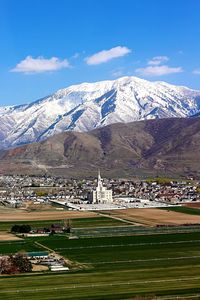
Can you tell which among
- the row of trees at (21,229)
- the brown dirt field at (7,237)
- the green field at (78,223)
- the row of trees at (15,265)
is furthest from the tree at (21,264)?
the green field at (78,223)

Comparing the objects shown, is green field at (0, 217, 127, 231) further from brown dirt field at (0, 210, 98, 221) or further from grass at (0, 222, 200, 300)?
grass at (0, 222, 200, 300)

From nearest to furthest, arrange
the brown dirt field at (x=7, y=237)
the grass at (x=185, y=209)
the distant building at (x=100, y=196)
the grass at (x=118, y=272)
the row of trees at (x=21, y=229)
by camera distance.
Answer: the grass at (x=118, y=272) < the brown dirt field at (x=7, y=237) < the row of trees at (x=21, y=229) < the grass at (x=185, y=209) < the distant building at (x=100, y=196)

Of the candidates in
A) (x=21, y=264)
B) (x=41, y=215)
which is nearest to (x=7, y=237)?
(x=21, y=264)

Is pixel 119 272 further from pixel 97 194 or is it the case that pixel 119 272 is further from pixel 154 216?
pixel 97 194

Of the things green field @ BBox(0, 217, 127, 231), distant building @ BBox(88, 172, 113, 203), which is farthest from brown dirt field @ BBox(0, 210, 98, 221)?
distant building @ BBox(88, 172, 113, 203)

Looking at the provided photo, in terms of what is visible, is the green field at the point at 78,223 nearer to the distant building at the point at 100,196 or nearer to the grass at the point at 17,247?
the grass at the point at 17,247

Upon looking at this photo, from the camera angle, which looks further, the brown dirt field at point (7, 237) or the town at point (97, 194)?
the town at point (97, 194)

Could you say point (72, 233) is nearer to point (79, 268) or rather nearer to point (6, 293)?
point (79, 268)
